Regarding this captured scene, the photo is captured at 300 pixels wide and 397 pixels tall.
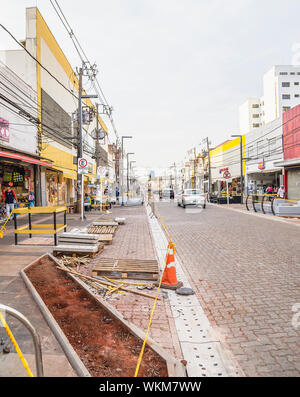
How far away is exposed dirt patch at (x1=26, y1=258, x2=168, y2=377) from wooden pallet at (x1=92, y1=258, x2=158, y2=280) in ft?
2.55

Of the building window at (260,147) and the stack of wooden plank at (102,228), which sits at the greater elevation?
the building window at (260,147)

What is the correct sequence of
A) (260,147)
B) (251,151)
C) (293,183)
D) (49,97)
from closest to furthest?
(49,97) → (293,183) → (260,147) → (251,151)

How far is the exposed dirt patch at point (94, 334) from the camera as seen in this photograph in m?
2.55

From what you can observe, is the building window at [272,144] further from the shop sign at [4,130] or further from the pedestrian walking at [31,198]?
the shop sign at [4,130]

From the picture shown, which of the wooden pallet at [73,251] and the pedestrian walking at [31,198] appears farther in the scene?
the pedestrian walking at [31,198]

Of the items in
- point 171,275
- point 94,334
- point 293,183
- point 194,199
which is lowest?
point 94,334

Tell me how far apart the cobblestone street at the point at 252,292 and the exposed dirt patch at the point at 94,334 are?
1.06 meters

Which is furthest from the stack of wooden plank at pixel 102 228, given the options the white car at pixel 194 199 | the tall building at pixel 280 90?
the tall building at pixel 280 90

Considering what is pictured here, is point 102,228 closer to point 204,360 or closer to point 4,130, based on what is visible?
point 4,130

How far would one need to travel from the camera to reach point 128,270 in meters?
5.41

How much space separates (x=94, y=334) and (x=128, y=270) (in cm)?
230

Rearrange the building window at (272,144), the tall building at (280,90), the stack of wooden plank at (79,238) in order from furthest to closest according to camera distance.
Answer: the tall building at (280,90), the building window at (272,144), the stack of wooden plank at (79,238)

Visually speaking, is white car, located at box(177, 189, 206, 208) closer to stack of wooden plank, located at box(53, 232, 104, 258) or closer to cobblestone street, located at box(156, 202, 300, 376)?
cobblestone street, located at box(156, 202, 300, 376)

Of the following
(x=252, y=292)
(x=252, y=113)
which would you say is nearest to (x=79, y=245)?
(x=252, y=292)
